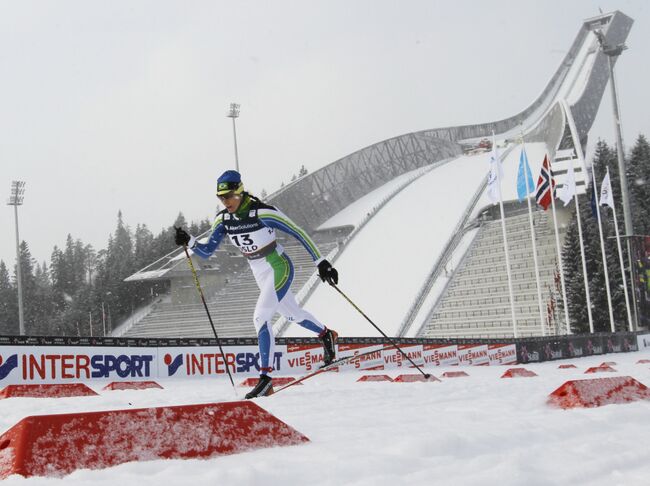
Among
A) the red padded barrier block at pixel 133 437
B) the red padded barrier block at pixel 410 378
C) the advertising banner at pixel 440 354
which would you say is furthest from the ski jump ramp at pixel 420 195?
the red padded barrier block at pixel 133 437

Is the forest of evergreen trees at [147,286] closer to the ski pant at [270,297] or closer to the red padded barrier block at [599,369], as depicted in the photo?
the red padded barrier block at [599,369]

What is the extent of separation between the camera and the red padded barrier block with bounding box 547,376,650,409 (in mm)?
4434

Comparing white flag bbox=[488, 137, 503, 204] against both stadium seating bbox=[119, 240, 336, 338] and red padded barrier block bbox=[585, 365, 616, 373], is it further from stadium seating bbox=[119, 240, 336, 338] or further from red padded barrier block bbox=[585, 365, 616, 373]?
red padded barrier block bbox=[585, 365, 616, 373]

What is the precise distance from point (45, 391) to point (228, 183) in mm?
3183

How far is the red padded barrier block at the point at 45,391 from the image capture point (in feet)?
23.5

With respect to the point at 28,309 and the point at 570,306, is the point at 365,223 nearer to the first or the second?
the point at 570,306

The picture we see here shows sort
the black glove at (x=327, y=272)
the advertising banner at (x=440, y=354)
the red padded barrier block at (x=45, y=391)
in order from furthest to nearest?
the advertising banner at (x=440, y=354) < the red padded barrier block at (x=45, y=391) < the black glove at (x=327, y=272)

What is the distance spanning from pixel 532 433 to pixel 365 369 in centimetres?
1185

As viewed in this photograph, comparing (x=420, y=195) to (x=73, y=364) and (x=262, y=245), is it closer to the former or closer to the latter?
(x=73, y=364)

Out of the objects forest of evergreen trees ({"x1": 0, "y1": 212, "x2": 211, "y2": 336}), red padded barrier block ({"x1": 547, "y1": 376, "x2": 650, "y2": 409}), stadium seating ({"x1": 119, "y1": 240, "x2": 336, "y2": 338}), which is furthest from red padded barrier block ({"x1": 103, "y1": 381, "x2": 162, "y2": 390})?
forest of evergreen trees ({"x1": 0, "y1": 212, "x2": 211, "y2": 336})

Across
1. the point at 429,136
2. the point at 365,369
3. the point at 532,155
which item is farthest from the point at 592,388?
the point at 429,136

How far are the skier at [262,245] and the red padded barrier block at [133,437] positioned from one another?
3119mm

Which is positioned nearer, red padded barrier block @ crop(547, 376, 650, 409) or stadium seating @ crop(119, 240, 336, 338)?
red padded barrier block @ crop(547, 376, 650, 409)

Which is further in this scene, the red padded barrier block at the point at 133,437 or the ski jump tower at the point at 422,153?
the ski jump tower at the point at 422,153
